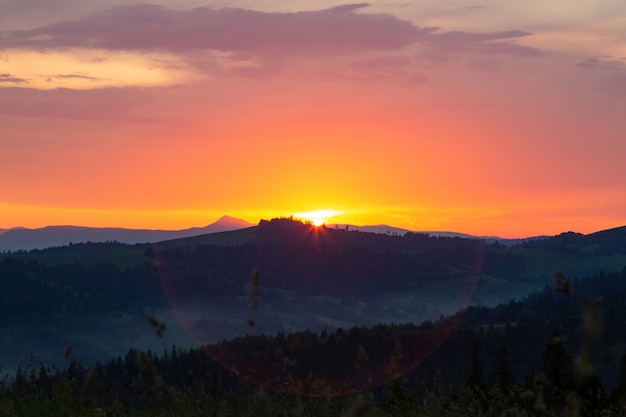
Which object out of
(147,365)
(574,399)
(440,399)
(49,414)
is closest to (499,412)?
(440,399)

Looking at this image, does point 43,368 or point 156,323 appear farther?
point 43,368

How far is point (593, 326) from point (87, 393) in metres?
6.32

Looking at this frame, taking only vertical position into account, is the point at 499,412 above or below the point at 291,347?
below

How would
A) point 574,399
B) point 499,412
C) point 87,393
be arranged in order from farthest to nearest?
point 499,412
point 87,393
point 574,399

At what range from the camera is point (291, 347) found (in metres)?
9.20

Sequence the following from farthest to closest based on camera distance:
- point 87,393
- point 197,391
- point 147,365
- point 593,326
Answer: point 197,391 < point 87,393 < point 147,365 < point 593,326

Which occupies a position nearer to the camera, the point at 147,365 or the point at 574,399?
the point at 574,399

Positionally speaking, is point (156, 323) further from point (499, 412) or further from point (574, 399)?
point (499, 412)

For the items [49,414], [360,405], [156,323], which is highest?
A: [156,323]

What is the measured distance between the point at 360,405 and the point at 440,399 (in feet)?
17.0

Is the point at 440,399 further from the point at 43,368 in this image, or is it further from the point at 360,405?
the point at 43,368

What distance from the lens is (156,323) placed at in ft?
32.1

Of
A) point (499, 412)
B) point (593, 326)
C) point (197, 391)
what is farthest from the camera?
point (197, 391)

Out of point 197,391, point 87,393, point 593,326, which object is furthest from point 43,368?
point 593,326
